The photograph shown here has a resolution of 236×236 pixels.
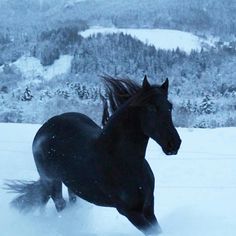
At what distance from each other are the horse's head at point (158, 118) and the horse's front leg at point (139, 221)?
500mm

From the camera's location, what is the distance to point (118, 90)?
286cm

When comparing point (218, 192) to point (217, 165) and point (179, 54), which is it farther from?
point (179, 54)

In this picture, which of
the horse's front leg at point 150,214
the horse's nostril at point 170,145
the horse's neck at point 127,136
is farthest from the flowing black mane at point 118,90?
the horse's front leg at point 150,214

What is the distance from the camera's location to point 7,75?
4531 centimetres

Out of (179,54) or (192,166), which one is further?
(179,54)

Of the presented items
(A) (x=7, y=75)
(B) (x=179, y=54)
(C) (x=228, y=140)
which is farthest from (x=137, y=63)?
(C) (x=228, y=140)

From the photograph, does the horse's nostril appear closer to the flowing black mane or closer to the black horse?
the black horse

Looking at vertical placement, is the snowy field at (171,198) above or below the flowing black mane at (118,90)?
below

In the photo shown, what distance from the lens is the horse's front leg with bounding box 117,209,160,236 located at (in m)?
2.56

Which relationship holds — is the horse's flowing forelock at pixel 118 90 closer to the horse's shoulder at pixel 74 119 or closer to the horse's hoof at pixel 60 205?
the horse's shoulder at pixel 74 119

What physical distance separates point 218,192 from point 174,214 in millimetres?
1600

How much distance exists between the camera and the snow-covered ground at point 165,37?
170ft

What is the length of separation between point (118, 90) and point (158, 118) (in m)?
0.57

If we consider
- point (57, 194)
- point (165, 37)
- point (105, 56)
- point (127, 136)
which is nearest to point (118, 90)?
point (127, 136)
